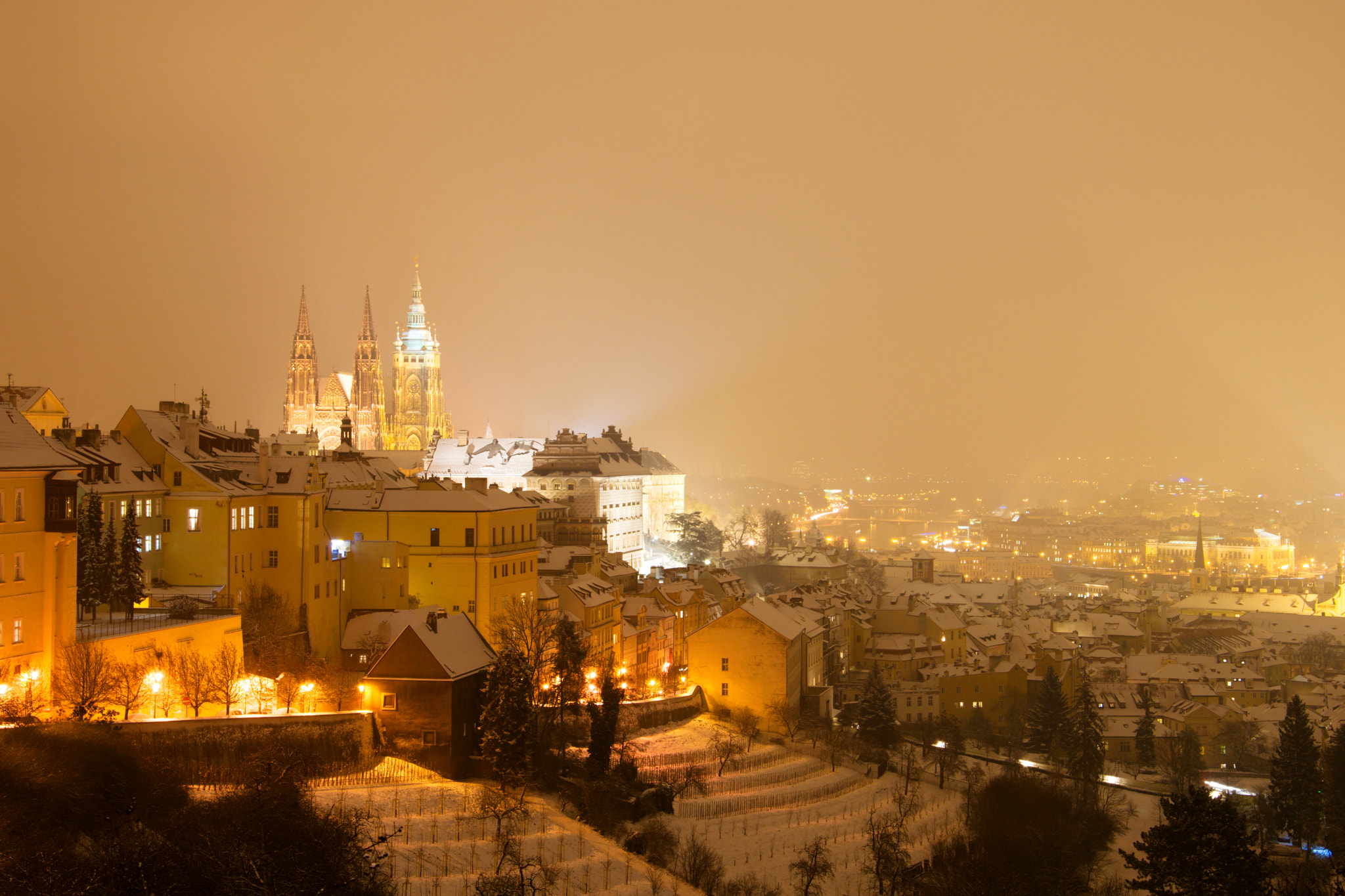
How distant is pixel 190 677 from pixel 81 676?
3.05 meters

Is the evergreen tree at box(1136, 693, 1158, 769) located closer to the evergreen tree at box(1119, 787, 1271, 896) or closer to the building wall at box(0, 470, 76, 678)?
the evergreen tree at box(1119, 787, 1271, 896)

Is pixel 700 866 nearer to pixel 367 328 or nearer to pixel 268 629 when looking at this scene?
pixel 268 629

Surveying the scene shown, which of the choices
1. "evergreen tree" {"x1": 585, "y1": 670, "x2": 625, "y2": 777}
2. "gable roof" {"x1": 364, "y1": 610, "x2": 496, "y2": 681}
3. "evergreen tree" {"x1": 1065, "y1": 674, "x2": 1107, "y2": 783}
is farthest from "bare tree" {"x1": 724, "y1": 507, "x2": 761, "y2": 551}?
"gable roof" {"x1": 364, "y1": 610, "x2": 496, "y2": 681}

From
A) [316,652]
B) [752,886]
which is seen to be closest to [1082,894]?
[752,886]

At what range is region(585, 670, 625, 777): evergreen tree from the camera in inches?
1442

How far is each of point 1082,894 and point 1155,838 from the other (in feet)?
12.3

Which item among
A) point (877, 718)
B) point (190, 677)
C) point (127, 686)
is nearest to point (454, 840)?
point (190, 677)

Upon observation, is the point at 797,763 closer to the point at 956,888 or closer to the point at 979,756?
the point at 956,888

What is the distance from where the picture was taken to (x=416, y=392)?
14638cm

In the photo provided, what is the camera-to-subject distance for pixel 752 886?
32.9m

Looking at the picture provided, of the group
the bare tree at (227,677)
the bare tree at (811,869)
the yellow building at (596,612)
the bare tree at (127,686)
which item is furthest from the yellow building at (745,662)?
the bare tree at (127,686)

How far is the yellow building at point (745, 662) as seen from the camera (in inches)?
1943

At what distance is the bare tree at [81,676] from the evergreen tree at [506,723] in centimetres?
946

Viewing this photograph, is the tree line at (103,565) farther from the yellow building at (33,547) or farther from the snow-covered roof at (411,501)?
the snow-covered roof at (411,501)
